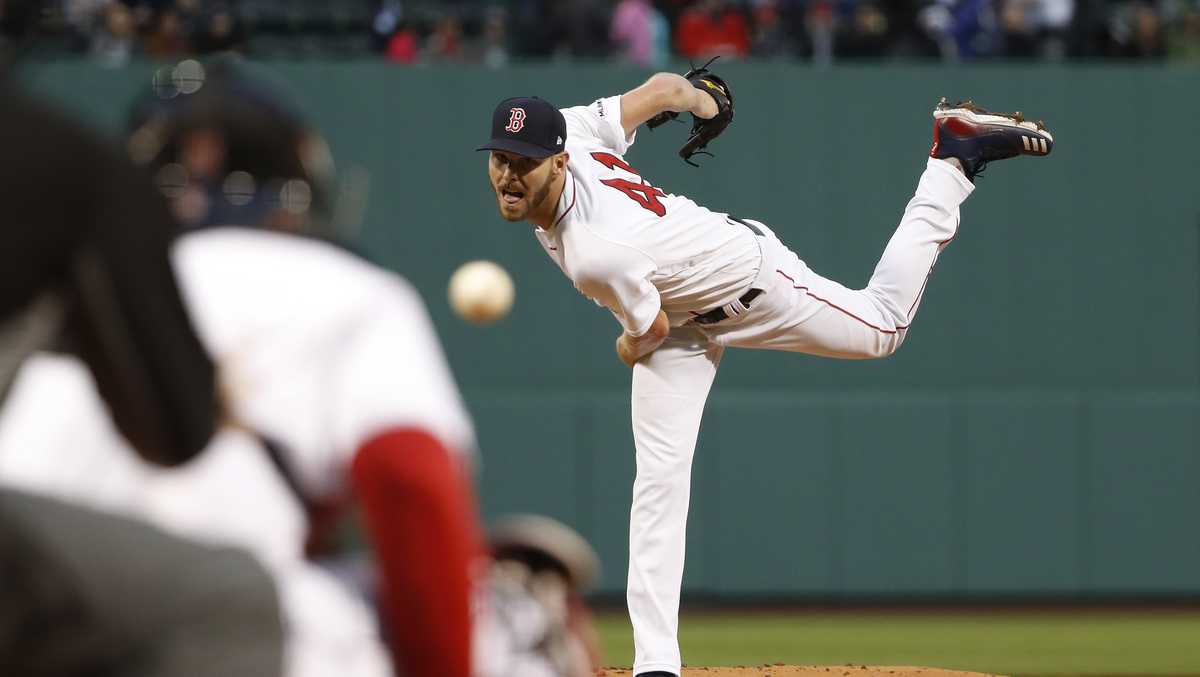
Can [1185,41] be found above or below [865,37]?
below

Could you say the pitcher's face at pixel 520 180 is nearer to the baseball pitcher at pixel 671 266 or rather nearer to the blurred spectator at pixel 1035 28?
the baseball pitcher at pixel 671 266

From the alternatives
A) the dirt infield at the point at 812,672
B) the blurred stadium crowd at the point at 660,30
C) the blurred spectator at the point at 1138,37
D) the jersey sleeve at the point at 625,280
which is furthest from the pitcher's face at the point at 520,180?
the blurred spectator at the point at 1138,37

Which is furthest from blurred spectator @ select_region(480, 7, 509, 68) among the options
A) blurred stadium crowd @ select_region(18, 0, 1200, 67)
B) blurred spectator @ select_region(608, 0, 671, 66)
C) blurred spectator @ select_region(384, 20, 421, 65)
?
blurred spectator @ select_region(608, 0, 671, 66)

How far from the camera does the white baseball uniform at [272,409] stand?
1726 mm

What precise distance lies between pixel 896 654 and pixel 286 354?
642 centimetres

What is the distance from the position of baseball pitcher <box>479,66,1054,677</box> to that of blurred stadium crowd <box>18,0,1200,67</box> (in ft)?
16.9

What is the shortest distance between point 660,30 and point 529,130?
22.0ft

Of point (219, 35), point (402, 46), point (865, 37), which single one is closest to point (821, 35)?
point (865, 37)

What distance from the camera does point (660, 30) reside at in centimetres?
1129

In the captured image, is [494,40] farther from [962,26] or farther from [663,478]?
[663,478]

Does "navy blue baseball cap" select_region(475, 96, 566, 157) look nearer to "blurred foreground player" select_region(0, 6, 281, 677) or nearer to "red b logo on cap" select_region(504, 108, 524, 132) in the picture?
"red b logo on cap" select_region(504, 108, 524, 132)

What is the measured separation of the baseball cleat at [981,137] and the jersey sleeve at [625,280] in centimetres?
144

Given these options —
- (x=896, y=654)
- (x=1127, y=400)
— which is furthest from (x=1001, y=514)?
(x=896, y=654)

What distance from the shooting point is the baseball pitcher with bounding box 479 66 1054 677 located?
4891 millimetres
